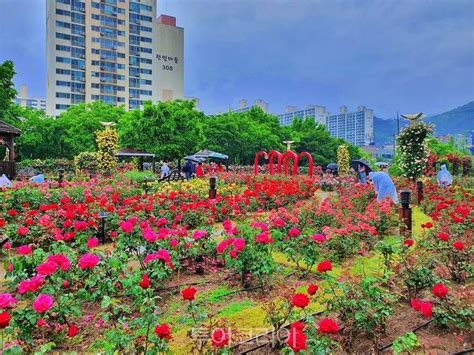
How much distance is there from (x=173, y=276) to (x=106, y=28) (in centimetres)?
6956

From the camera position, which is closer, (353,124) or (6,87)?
(6,87)

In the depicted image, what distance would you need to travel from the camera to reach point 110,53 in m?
66.8

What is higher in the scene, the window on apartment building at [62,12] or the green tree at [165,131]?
the window on apartment building at [62,12]

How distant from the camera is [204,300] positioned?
397 cm

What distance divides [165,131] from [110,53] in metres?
47.1

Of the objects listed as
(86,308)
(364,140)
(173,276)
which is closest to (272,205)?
(173,276)

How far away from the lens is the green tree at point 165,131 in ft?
85.6

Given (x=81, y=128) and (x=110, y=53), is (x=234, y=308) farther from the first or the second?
(x=110, y=53)

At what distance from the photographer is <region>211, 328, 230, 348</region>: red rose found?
2356 mm

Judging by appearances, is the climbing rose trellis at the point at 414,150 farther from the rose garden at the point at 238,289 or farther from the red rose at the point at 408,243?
the red rose at the point at 408,243

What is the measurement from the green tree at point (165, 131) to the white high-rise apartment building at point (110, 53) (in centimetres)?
3930

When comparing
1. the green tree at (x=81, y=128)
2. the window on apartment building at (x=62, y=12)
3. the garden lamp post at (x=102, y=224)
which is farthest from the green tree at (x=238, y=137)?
the window on apartment building at (x=62, y=12)

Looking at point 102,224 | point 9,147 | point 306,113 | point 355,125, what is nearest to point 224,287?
point 102,224

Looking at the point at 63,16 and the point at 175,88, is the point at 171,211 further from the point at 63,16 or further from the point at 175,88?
the point at 175,88
